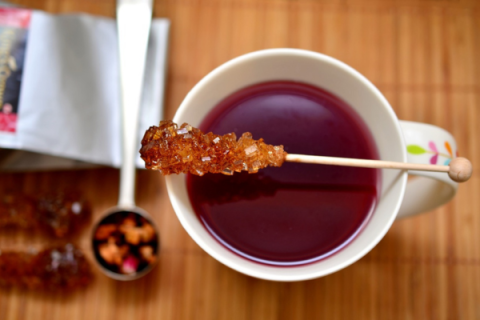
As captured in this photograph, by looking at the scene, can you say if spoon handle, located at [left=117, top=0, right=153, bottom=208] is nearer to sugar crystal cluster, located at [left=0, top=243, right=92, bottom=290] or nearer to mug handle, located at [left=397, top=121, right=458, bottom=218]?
sugar crystal cluster, located at [left=0, top=243, right=92, bottom=290]

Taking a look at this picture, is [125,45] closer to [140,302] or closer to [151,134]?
[151,134]

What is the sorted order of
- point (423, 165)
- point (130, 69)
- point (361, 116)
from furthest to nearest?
1. point (130, 69)
2. point (361, 116)
3. point (423, 165)

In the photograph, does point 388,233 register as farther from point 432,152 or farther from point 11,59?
point 11,59

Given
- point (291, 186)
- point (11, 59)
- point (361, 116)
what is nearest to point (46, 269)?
point (11, 59)

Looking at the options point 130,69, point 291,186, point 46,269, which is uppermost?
point 130,69

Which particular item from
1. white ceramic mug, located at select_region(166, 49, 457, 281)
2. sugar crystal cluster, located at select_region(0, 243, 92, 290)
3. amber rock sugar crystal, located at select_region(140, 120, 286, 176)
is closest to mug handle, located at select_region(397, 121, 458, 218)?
white ceramic mug, located at select_region(166, 49, 457, 281)

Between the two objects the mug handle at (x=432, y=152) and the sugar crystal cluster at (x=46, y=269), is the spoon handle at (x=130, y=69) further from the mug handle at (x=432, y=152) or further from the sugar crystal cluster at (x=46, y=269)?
the mug handle at (x=432, y=152)

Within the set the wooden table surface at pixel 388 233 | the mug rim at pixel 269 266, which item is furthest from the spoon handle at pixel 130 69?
the mug rim at pixel 269 266

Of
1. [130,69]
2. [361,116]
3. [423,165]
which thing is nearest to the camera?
[423,165]
